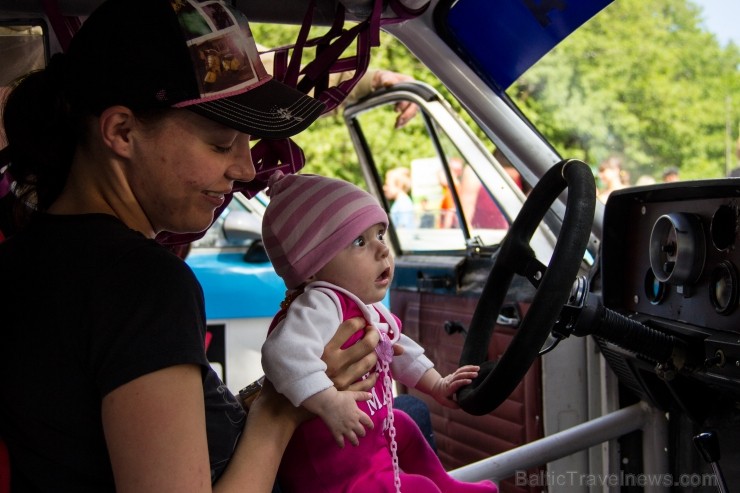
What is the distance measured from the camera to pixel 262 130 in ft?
4.38

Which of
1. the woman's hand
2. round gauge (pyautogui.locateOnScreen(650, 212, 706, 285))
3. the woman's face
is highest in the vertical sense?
the woman's face

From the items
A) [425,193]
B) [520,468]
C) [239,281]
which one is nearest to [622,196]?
[520,468]

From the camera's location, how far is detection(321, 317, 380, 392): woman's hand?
1.60 metres

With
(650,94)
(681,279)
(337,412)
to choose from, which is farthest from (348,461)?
(650,94)

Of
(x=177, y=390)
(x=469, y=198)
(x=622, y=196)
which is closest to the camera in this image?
(x=177, y=390)

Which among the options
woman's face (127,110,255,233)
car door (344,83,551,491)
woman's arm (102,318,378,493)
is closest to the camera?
woman's arm (102,318,378,493)

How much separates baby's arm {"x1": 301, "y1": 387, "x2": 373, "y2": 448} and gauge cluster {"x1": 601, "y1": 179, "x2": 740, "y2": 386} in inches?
28.1

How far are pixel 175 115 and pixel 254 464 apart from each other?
551 millimetres

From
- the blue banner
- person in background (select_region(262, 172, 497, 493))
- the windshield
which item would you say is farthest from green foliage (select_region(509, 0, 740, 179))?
person in background (select_region(262, 172, 497, 493))

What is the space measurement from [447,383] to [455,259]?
1.31 m

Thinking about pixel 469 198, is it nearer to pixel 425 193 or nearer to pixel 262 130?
pixel 425 193

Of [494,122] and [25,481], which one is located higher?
[494,122]

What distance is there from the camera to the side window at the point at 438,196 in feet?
10.4

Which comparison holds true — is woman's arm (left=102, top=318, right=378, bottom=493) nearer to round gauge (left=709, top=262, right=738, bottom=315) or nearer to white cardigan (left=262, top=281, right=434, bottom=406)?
white cardigan (left=262, top=281, right=434, bottom=406)
